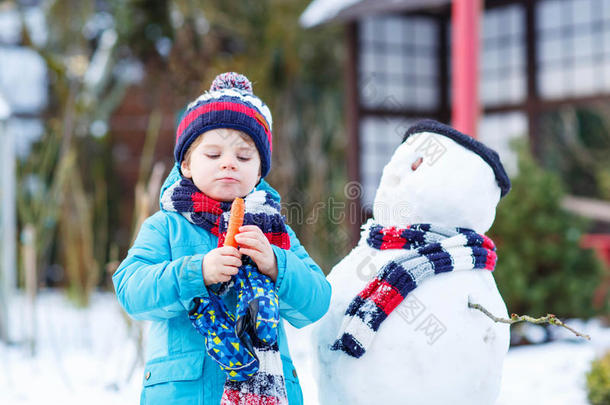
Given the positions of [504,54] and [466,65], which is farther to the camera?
[504,54]

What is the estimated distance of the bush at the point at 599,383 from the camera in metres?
2.61

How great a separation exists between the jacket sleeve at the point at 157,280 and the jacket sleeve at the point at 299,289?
0.52ft

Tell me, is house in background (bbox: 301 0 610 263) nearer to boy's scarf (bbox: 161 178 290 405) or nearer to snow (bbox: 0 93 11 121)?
snow (bbox: 0 93 11 121)

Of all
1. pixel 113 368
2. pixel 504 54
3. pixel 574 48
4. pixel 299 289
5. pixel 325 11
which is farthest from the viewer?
pixel 504 54

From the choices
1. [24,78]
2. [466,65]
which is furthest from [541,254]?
[24,78]

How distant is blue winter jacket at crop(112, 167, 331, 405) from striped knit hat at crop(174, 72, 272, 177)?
0.61 feet

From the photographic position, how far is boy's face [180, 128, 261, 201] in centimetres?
134

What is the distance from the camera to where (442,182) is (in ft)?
5.14

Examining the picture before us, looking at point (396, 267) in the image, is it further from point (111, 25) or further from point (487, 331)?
point (111, 25)

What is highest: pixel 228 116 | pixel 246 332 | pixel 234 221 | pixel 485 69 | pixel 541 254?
pixel 485 69

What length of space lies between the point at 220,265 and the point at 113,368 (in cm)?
247

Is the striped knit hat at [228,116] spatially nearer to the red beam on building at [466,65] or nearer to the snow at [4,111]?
the red beam on building at [466,65]

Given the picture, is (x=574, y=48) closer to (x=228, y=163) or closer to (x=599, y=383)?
(x=599, y=383)

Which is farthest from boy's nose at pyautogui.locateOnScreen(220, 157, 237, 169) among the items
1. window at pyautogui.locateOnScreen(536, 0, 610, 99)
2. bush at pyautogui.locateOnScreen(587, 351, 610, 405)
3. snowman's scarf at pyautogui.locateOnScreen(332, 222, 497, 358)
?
window at pyautogui.locateOnScreen(536, 0, 610, 99)
